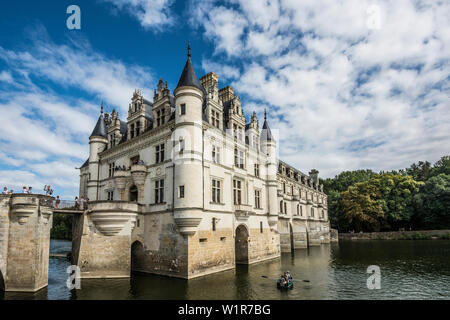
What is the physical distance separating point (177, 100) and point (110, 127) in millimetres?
12023

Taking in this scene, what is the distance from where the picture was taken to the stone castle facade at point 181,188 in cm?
A: 2275

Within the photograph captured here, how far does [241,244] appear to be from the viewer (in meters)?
29.9

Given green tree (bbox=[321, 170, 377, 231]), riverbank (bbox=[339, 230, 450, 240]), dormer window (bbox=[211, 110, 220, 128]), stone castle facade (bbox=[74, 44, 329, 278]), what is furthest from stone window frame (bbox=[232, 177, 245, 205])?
green tree (bbox=[321, 170, 377, 231])

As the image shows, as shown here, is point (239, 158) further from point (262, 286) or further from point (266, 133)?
point (262, 286)

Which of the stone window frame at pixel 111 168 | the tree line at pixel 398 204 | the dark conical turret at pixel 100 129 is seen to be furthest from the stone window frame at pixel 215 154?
the tree line at pixel 398 204

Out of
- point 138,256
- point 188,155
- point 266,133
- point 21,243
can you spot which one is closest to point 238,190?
point 188,155

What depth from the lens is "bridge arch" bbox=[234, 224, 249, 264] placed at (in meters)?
29.3

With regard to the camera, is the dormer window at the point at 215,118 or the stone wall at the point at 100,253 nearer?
the stone wall at the point at 100,253

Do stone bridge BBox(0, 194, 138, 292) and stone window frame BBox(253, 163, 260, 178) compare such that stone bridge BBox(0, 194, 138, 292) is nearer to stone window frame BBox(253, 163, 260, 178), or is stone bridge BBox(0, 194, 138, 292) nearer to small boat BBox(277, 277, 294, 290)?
small boat BBox(277, 277, 294, 290)

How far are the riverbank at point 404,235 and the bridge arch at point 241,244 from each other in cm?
4986

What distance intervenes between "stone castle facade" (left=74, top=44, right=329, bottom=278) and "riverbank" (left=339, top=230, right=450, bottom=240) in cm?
4266

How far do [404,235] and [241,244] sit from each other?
2072 inches

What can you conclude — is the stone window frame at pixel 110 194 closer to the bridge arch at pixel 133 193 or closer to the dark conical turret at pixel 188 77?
the bridge arch at pixel 133 193
